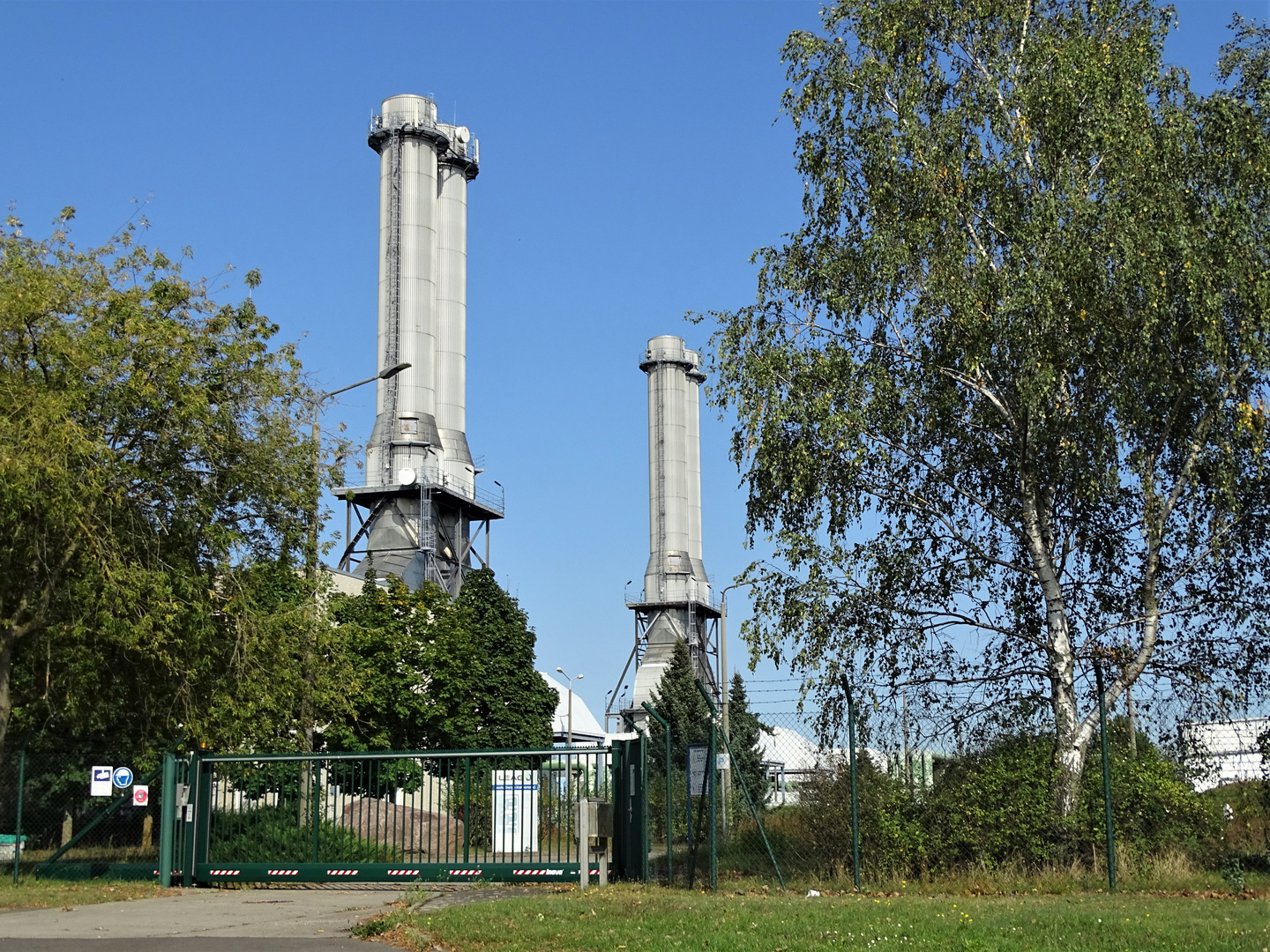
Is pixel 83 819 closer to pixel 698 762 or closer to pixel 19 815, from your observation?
pixel 19 815

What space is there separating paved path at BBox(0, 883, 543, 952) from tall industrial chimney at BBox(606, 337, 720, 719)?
6013cm

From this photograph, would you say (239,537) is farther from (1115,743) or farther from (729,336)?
(1115,743)

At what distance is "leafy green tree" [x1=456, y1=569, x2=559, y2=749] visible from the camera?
4622 cm

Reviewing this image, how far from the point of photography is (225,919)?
595 inches

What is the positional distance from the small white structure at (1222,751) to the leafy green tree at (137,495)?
45.1ft

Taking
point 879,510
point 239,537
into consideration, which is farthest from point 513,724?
point 879,510

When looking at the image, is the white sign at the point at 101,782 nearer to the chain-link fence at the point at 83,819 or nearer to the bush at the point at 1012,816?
the chain-link fence at the point at 83,819

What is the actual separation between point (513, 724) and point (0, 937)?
1324 inches

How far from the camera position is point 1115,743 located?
1761 cm

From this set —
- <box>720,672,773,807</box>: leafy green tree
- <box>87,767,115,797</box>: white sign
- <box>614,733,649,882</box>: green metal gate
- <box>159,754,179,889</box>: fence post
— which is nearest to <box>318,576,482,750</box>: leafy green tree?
<box>720,672,773,807</box>: leafy green tree

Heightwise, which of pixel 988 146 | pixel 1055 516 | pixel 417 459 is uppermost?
pixel 417 459

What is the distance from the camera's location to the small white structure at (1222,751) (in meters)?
17.5

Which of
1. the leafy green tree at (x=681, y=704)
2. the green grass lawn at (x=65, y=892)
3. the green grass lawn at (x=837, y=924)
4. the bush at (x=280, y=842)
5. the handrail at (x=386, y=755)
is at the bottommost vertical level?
the green grass lawn at (x=65, y=892)

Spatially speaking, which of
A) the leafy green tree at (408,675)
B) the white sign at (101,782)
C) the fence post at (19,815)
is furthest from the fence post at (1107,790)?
the leafy green tree at (408,675)
